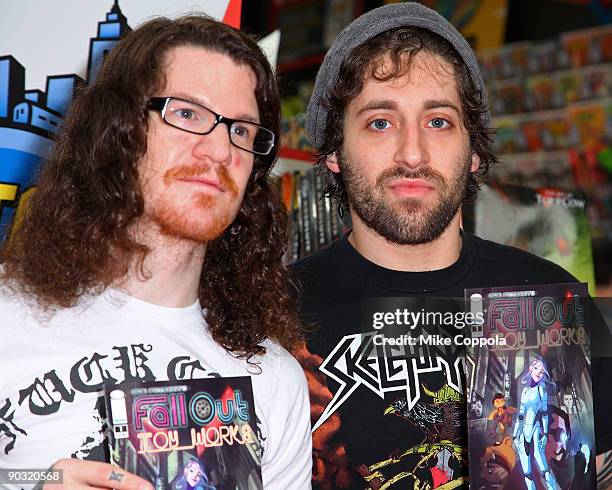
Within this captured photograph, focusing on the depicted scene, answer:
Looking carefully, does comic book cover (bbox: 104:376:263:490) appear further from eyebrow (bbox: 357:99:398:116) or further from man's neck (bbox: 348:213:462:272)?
eyebrow (bbox: 357:99:398:116)

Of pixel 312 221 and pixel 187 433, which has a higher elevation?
pixel 312 221

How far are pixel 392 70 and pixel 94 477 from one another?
45.2 inches

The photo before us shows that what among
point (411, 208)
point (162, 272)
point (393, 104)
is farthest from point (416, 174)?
point (162, 272)

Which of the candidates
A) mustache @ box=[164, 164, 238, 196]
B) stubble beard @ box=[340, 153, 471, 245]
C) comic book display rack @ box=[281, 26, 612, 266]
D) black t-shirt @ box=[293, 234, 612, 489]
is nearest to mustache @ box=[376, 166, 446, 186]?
stubble beard @ box=[340, 153, 471, 245]

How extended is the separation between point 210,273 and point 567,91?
3864 millimetres

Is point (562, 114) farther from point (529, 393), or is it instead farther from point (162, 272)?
point (162, 272)

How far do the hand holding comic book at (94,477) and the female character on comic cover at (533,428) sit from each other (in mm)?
723

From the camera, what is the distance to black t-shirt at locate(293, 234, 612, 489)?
1629 mm

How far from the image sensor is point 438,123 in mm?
1823

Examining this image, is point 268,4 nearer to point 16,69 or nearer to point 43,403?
point 16,69

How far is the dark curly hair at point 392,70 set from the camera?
1.86 m

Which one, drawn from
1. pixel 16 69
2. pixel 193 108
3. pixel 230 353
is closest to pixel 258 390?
pixel 230 353

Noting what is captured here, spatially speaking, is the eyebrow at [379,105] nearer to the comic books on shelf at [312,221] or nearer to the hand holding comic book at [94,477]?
the comic books on shelf at [312,221]

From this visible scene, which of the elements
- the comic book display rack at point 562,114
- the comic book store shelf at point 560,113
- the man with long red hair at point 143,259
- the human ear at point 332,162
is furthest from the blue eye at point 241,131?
the comic book display rack at point 562,114
